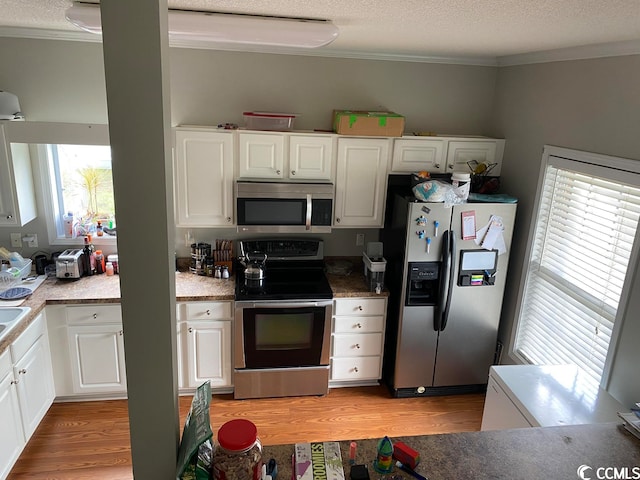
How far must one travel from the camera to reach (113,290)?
331cm

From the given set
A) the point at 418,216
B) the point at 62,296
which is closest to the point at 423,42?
the point at 418,216

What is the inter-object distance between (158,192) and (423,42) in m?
2.31

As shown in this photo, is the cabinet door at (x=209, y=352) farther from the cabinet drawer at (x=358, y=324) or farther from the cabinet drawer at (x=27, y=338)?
the cabinet drawer at (x=27, y=338)

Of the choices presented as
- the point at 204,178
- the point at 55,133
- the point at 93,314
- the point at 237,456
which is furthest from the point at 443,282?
the point at 55,133

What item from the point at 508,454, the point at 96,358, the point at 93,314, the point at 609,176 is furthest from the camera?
the point at 96,358

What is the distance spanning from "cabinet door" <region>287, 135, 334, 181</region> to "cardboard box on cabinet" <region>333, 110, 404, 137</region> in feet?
0.46

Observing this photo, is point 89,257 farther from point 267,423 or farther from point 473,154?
point 473,154

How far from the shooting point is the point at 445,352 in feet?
11.8

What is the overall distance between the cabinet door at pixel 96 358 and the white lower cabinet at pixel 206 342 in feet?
1.48

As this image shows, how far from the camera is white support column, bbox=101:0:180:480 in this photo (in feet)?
3.31

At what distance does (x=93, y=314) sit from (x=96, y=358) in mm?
347

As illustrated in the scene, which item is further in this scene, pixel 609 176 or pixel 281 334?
pixel 281 334

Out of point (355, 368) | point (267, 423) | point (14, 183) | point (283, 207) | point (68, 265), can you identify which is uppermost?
point (14, 183)

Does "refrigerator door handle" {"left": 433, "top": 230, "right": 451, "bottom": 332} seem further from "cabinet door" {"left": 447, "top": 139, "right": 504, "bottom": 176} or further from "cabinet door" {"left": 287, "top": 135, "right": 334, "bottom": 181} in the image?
"cabinet door" {"left": 287, "top": 135, "right": 334, "bottom": 181}
